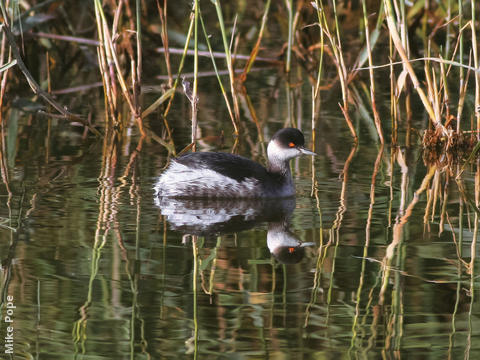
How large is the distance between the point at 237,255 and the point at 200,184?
141cm

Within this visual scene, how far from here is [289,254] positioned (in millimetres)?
5254

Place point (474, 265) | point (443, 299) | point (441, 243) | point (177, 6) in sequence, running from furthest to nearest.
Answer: point (177, 6) < point (441, 243) < point (474, 265) < point (443, 299)

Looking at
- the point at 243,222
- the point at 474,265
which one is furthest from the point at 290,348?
the point at 243,222

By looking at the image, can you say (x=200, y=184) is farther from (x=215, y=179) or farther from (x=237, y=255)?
(x=237, y=255)

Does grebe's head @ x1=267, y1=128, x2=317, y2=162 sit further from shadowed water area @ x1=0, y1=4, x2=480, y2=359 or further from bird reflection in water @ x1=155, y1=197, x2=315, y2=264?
bird reflection in water @ x1=155, y1=197, x2=315, y2=264

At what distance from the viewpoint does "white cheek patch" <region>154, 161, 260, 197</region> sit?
6.52 meters

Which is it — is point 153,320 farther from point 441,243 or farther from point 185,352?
point 441,243

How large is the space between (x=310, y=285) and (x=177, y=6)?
1091cm

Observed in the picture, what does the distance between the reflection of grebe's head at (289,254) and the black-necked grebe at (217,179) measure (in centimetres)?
122

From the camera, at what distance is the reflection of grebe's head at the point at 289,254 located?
16.9 ft

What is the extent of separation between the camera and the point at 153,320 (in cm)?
422

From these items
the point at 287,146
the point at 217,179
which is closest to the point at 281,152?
the point at 287,146

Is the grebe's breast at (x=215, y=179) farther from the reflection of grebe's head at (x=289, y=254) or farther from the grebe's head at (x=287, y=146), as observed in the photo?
the reflection of grebe's head at (x=289, y=254)

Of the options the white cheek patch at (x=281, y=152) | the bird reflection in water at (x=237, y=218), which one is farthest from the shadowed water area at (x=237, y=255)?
the white cheek patch at (x=281, y=152)
